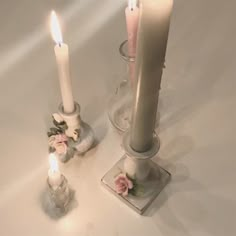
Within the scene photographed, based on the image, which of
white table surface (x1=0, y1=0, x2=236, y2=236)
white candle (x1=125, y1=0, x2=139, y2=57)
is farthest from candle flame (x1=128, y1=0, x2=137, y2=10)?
white table surface (x1=0, y1=0, x2=236, y2=236)

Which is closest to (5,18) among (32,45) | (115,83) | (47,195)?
(32,45)

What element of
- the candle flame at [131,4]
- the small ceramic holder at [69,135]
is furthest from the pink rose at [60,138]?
the candle flame at [131,4]

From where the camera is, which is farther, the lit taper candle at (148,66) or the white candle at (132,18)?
the white candle at (132,18)

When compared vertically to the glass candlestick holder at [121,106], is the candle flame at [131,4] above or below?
above

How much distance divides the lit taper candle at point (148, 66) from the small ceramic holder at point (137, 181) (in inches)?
2.6

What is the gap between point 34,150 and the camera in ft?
2.72

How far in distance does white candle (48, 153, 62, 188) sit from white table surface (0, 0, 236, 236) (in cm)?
5

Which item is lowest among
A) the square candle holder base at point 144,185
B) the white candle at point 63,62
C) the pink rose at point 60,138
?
the square candle holder base at point 144,185

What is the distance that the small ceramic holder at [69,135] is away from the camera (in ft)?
2.54

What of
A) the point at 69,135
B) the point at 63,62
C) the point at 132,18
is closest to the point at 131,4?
the point at 132,18

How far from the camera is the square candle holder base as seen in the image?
0.76 meters

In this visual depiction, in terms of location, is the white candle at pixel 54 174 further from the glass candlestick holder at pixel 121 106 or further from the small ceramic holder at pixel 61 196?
the glass candlestick holder at pixel 121 106

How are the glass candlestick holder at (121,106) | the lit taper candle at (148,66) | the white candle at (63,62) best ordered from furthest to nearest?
the glass candlestick holder at (121,106)
the white candle at (63,62)
the lit taper candle at (148,66)

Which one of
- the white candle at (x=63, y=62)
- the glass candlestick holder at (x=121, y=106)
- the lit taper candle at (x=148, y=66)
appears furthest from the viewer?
the glass candlestick holder at (x=121, y=106)
